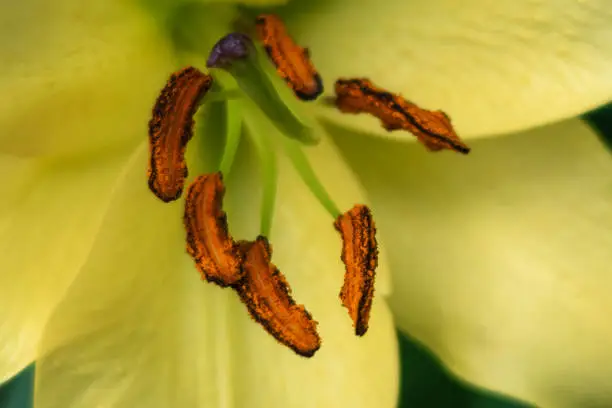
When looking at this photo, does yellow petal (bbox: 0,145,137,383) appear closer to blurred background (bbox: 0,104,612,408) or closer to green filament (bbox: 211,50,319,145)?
green filament (bbox: 211,50,319,145)

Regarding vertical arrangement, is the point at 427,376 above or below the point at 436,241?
below

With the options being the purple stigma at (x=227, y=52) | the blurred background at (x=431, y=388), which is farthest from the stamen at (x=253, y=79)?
the blurred background at (x=431, y=388)

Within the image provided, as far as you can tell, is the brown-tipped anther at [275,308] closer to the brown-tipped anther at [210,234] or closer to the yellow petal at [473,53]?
the brown-tipped anther at [210,234]

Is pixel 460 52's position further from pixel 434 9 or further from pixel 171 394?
pixel 171 394

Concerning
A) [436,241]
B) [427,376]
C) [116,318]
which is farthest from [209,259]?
[427,376]

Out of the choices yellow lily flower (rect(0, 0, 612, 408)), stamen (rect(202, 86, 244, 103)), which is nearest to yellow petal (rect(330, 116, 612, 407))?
yellow lily flower (rect(0, 0, 612, 408))

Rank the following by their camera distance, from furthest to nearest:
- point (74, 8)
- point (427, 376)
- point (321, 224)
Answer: point (427, 376) → point (321, 224) → point (74, 8)
